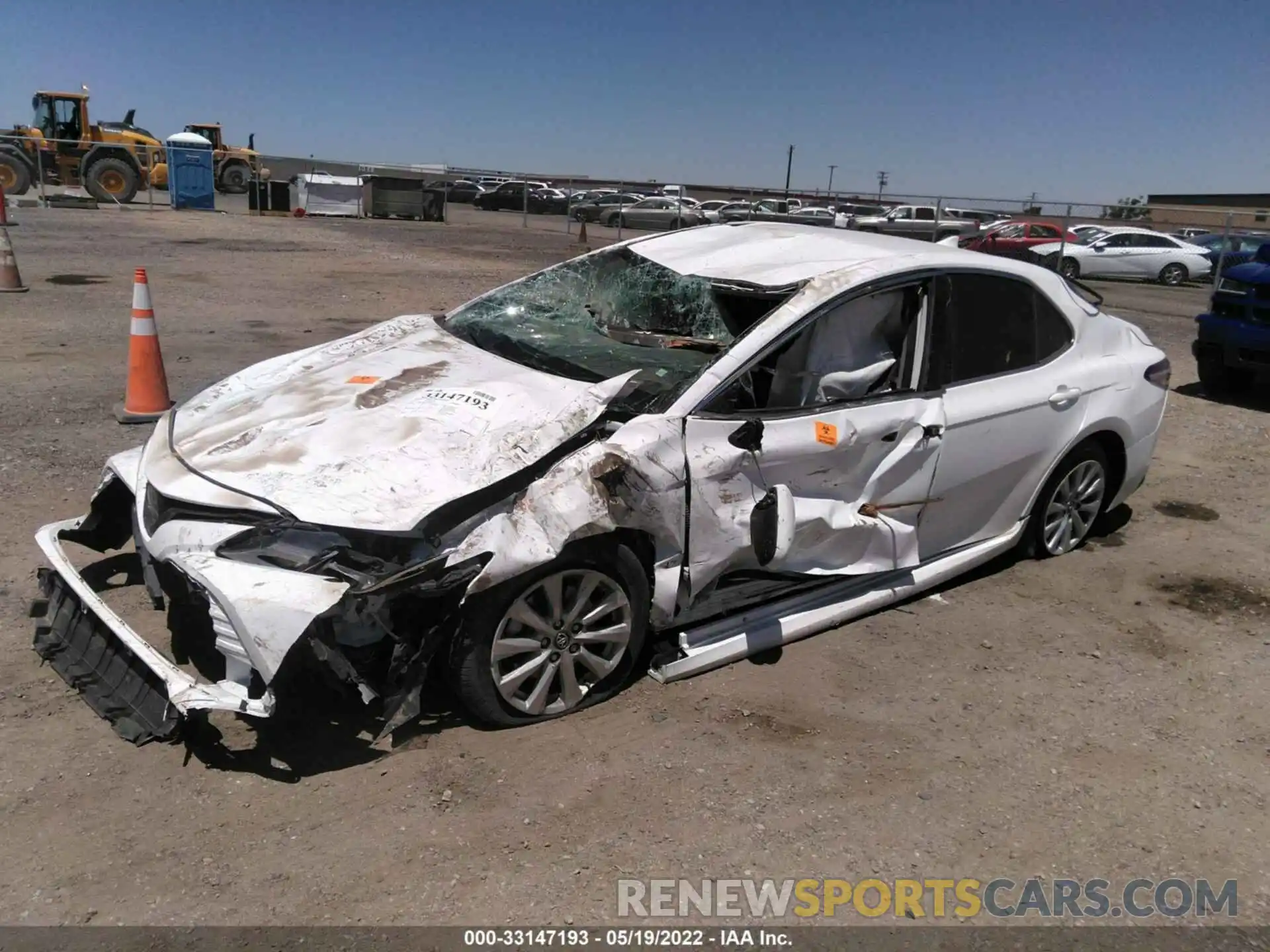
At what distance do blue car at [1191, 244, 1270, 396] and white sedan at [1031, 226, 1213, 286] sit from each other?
1504cm

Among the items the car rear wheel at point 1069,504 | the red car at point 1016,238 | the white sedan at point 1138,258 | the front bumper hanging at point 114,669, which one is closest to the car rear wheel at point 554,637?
the front bumper hanging at point 114,669

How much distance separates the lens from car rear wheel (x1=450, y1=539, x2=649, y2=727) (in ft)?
9.86

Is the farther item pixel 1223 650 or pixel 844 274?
pixel 1223 650

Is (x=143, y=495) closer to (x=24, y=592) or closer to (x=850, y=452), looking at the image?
(x=24, y=592)

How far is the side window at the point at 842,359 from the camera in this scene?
367 centimetres

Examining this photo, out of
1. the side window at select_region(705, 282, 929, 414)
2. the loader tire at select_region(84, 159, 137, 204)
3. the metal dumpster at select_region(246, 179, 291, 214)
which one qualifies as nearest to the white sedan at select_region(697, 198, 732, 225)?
the metal dumpster at select_region(246, 179, 291, 214)

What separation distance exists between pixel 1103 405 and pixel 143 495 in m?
4.34

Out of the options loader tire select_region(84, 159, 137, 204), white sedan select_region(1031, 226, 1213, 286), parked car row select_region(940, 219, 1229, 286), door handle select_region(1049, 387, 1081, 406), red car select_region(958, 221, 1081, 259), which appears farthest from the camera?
loader tire select_region(84, 159, 137, 204)

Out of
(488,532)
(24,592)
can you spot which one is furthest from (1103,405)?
(24,592)

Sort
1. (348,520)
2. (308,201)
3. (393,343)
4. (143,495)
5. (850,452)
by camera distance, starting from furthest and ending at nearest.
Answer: (308,201) → (393,343) → (850,452) → (143,495) → (348,520)

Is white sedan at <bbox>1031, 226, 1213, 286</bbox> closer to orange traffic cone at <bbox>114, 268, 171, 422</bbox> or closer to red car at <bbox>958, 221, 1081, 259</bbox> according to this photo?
red car at <bbox>958, 221, 1081, 259</bbox>

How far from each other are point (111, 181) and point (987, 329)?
2936 cm

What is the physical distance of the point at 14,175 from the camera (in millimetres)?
25781

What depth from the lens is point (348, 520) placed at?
9.47ft
